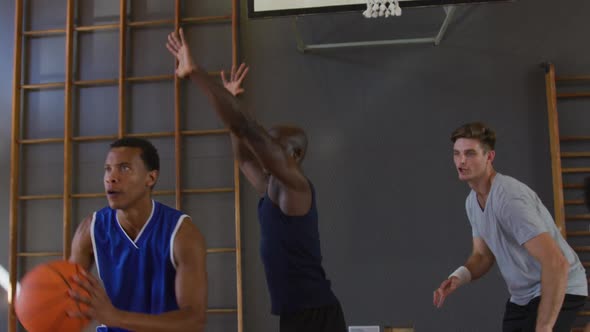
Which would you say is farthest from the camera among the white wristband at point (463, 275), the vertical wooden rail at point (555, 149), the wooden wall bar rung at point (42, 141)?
the wooden wall bar rung at point (42, 141)

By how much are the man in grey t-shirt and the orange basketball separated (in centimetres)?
175

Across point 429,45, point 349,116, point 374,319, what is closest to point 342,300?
point 374,319

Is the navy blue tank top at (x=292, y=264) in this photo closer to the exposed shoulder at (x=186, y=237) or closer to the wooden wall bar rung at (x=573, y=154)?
the exposed shoulder at (x=186, y=237)

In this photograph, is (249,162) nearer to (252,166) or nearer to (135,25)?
(252,166)

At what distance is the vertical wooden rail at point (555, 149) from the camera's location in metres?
4.70

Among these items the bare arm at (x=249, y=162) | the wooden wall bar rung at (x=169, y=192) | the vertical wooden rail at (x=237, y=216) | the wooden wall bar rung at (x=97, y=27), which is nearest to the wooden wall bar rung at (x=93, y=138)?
the wooden wall bar rung at (x=169, y=192)

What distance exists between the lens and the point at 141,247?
7.40 ft

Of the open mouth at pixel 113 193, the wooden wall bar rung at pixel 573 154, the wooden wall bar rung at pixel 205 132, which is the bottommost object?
the open mouth at pixel 113 193

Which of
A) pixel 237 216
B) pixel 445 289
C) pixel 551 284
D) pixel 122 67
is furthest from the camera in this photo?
pixel 122 67

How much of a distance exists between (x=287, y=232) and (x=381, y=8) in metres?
1.87

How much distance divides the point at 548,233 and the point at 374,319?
2.73 metres

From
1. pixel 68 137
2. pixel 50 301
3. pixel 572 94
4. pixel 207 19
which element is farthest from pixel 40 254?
pixel 572 94

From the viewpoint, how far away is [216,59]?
5.34 metres

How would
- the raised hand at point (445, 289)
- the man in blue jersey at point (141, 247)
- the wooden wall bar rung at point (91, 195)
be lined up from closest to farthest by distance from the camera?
1. the man in blue jersey at point (141, 247)
2. the raised hand at point (445, 289)
3. the wooden wall bar rung at point (91, 195)
